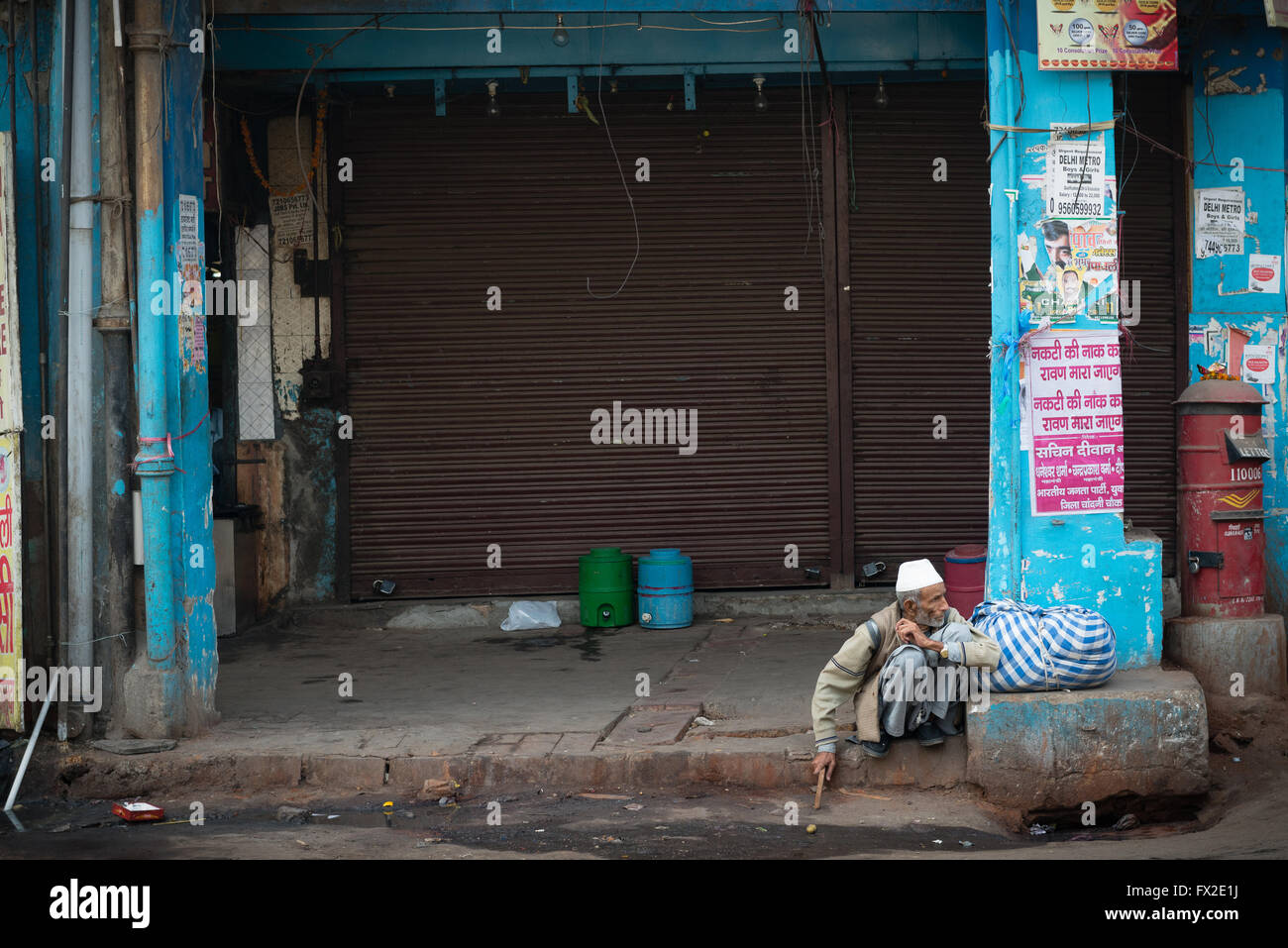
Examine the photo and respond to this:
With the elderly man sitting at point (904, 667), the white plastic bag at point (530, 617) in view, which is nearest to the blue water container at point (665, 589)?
the white plastic bag at point (530, 617)

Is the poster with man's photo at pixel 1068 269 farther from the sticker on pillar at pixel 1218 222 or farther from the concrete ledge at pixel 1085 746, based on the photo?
the sticker on pillar at pixel 1218 222

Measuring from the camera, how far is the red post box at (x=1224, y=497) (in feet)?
23.0

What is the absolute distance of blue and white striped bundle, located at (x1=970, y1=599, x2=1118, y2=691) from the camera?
6090 millimetres

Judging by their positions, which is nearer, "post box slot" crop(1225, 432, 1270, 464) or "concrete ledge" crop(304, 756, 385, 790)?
"concrete ledge" crop(304, 756, 385, 790)

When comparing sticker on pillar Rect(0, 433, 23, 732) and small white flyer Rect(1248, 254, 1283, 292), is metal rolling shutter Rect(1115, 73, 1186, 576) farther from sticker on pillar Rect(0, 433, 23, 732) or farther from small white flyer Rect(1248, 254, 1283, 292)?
sticker on pillar Rect(0, 433, 23, 732)

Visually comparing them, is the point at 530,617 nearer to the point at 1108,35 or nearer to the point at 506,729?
the point at 506,729

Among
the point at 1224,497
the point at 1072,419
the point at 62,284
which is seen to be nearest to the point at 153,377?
the point at 62,284

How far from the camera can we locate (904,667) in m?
5.93

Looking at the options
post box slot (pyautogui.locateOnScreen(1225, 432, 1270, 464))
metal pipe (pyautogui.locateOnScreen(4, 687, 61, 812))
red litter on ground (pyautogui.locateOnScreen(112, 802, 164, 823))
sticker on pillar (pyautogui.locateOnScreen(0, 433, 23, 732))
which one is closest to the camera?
red litter on ground (pyautogui.locateOnScreen(112, 802, 164, 823))

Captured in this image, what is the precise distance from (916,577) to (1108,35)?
2.96 m

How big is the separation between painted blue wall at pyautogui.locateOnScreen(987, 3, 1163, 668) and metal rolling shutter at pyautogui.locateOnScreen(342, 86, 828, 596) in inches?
138

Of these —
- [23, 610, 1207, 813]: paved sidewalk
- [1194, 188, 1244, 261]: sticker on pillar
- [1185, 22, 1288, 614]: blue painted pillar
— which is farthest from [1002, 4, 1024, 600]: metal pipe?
[1194, 188, 1244, 261]: sticker on pillar

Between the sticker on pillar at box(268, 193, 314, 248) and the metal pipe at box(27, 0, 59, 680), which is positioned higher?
the sticker on pillar at box(268, 193, 314, 248)
